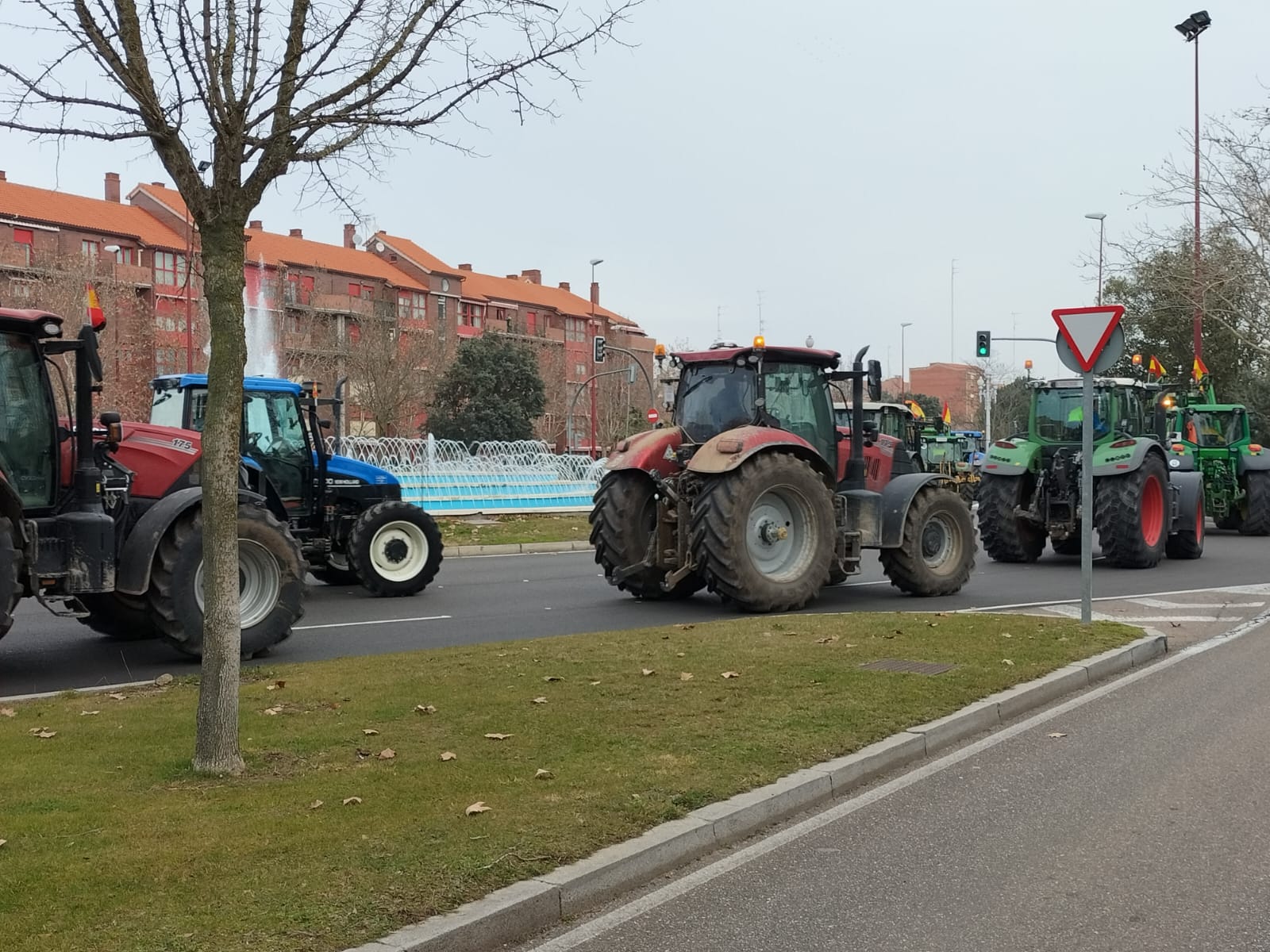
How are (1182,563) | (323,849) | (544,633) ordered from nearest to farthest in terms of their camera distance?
1. (323,849)
2. (544,633)
3. (1182,563)

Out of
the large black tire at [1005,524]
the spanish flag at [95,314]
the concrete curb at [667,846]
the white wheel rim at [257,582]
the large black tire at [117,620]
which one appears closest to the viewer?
the concrete curb at [667,846]

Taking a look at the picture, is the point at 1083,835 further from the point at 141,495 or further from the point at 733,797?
the point at 141,495

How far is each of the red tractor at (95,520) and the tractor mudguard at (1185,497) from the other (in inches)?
569

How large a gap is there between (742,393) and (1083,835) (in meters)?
8.93

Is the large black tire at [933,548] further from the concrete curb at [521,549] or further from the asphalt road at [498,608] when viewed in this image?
the concrete curb at [521,549]

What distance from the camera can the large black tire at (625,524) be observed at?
14.4 meters

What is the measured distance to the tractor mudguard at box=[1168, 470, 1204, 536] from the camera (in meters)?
20.0

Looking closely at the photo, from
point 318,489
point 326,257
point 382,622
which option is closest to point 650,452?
point 382,622

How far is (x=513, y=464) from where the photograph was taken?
2972 cm

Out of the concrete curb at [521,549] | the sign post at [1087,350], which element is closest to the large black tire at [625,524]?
the sign post at [1087,350]

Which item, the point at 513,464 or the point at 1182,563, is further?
the point at 513,464

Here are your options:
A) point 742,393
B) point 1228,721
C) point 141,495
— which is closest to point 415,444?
point 742,393

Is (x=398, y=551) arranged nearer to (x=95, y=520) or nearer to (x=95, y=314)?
(x=95, y=520)

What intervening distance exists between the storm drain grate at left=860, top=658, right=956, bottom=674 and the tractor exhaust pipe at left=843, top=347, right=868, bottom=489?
5398 millimetres
